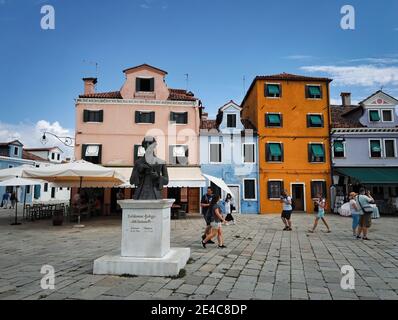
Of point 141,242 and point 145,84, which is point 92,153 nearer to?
point 145,84

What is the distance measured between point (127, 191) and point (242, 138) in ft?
31.7

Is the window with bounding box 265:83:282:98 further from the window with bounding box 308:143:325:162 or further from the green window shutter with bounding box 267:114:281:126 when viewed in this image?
the window with bounding box 308:143:325:162

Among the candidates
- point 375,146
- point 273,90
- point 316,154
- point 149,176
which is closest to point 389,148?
point 375,146

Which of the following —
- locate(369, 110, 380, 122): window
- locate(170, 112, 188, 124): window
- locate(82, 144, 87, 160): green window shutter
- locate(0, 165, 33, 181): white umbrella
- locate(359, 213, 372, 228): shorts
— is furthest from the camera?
locate(369, 110, 380, 122): window

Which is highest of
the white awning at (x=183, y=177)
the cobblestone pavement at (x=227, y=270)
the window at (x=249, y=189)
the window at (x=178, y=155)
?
the window at (x=178, y=155)

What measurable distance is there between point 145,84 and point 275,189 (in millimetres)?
12873

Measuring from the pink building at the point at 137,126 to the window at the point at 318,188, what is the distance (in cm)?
890

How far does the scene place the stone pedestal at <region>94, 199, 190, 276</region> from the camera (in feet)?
17.5

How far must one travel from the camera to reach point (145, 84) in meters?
22.3

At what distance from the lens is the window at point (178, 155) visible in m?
21.2

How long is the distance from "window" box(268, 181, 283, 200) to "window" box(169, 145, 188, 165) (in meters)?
6.78

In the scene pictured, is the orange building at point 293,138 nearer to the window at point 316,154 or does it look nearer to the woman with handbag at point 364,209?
the window at point 316,154

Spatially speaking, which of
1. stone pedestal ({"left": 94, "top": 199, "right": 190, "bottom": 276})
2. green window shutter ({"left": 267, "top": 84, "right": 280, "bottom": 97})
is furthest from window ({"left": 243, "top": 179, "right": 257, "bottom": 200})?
stone pedestal ({"left": 94, "top": 199, "right": 190, "bottom": 276})

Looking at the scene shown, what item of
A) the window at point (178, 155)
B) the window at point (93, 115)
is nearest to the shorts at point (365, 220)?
the window at point (178, 155)
